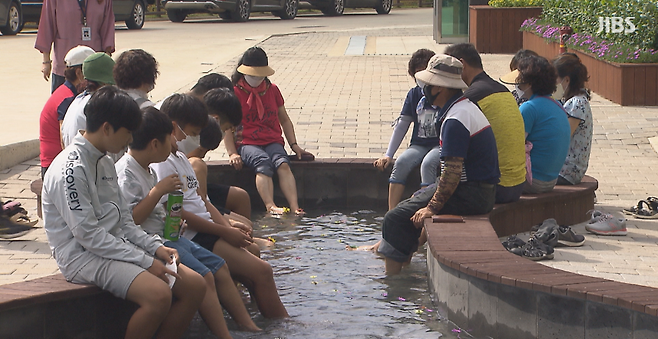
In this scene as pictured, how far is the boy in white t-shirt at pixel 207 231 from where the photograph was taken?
4.93 m

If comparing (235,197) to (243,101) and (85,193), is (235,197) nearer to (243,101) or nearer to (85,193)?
(243,101)

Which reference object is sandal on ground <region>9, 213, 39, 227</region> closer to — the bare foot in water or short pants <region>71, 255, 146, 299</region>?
the bare foot in water

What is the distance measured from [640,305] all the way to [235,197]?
125 inches

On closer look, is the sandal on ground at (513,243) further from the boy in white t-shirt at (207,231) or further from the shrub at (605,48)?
the shrub at (605,48)

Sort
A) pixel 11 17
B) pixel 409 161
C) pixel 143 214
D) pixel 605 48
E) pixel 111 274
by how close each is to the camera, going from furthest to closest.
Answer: pixel 11 17 → pixel 605 48 → pixel 409 161 → pixel 143 214 → pixel 111 274

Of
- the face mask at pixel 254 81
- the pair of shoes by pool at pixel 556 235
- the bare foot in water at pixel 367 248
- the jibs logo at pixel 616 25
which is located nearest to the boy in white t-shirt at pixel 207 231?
the bare foot in water at pixel 367 248

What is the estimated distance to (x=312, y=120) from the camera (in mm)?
11406

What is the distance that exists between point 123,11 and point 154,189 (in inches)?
968

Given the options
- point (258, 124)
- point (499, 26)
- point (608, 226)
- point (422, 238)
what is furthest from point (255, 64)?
point (499, 26)

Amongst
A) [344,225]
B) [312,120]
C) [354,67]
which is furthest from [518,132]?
[354,67]

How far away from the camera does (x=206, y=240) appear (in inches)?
196

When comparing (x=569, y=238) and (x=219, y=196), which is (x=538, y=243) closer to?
(x=569, y=238)

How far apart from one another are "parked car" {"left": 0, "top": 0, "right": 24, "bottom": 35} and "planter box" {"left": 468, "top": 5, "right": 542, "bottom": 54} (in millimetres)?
12230

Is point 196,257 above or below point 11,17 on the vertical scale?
below
